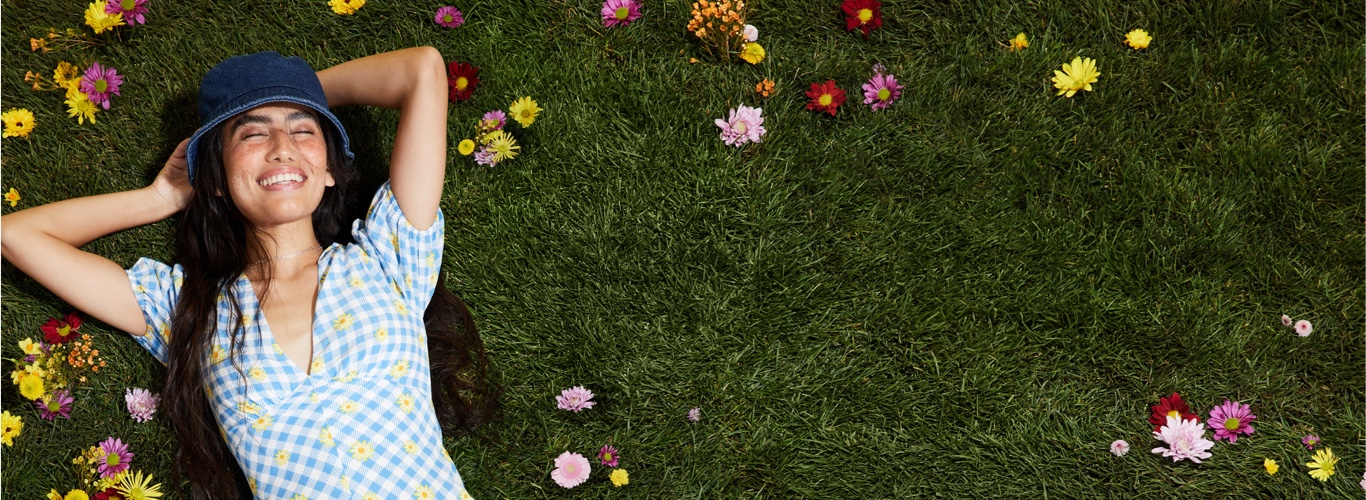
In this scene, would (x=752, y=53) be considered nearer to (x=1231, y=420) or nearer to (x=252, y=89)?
(x=252, y=89)

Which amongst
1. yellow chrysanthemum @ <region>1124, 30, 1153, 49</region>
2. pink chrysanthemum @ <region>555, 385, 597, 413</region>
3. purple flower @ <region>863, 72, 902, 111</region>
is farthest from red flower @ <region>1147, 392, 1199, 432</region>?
pink chrysanthemum @ <region>555, 385, 597, 413</region>

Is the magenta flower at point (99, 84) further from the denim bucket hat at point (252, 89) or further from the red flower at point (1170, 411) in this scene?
the red flower at point (1170, 411)

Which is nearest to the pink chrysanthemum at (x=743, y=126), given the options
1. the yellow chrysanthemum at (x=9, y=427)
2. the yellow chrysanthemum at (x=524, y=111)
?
the yellow chrysanthemum at (x=524, y=111)

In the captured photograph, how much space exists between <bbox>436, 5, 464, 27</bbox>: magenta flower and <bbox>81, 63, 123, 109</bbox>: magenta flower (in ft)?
3.73

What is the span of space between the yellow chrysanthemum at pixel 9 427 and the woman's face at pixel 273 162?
1258mm

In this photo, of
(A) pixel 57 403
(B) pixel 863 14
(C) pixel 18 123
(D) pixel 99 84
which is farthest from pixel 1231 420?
(C) pixel 18 123

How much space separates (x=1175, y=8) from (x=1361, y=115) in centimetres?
67

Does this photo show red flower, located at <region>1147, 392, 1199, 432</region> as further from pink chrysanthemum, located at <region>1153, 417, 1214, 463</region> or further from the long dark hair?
the long dark hair

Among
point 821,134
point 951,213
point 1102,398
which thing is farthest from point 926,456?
point 821,134

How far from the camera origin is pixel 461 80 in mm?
3086

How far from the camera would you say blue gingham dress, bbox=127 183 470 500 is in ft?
8.31

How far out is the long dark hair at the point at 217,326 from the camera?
266 cm

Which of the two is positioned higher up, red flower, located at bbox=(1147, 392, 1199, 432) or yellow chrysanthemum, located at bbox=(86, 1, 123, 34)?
yellow chrysanthemum, located at bbox=(86, 1, 123, 34)

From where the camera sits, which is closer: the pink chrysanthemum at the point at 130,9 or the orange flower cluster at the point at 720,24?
the orange flower cluster at the point at 720,24
